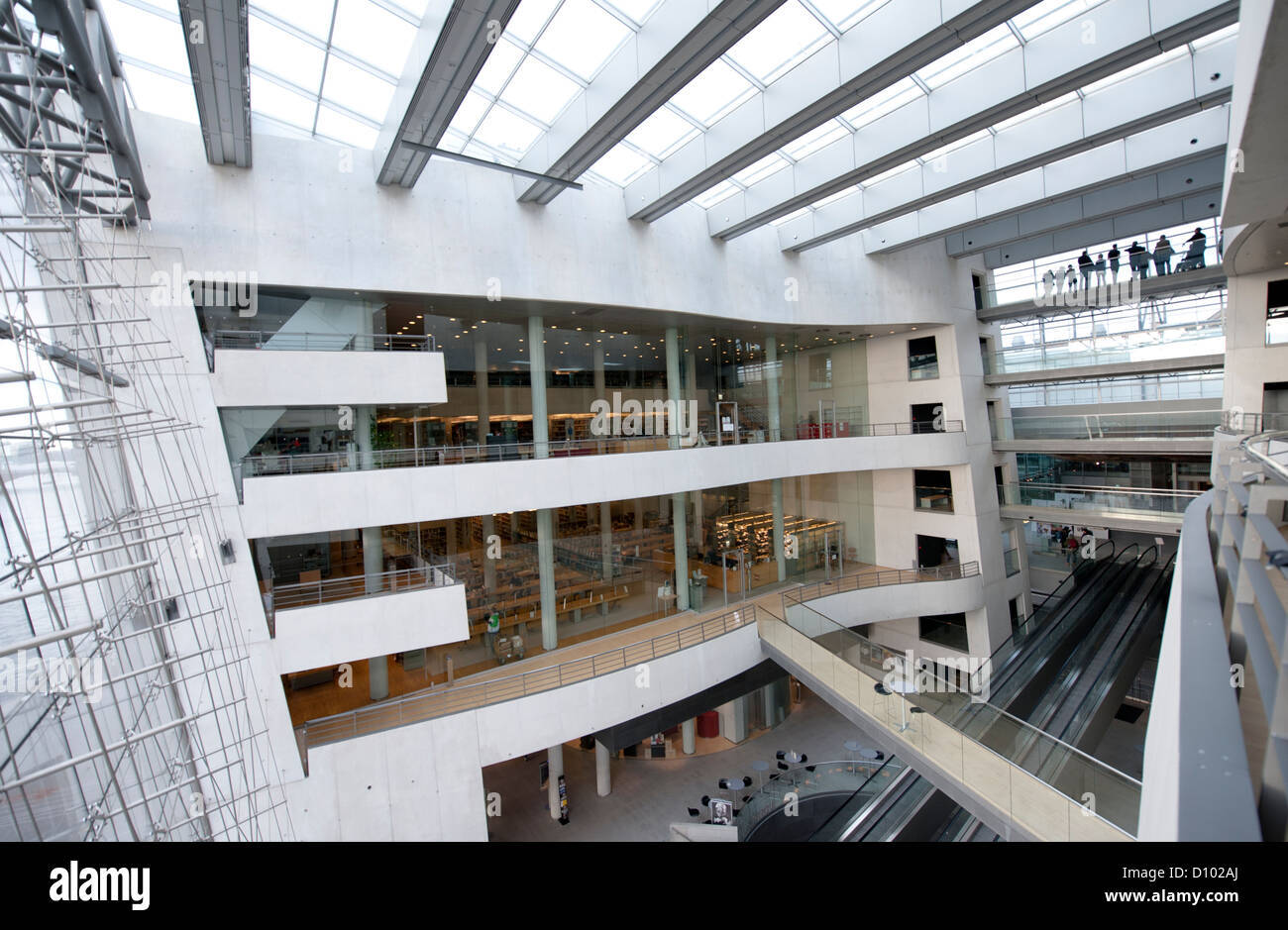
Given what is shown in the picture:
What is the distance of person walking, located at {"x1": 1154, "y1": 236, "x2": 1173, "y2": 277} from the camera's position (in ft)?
44.0

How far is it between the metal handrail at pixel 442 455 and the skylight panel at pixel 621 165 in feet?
15.7

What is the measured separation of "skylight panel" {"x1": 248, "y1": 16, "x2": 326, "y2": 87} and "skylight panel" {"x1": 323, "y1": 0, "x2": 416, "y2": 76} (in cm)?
42

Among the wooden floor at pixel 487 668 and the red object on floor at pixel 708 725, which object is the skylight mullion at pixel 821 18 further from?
the red object on floor at pixel 708 725

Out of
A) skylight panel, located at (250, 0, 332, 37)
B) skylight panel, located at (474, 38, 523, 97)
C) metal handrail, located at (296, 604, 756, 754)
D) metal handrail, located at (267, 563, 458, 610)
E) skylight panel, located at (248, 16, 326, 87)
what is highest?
skylight panel, located at (250, 0, 332, 37)

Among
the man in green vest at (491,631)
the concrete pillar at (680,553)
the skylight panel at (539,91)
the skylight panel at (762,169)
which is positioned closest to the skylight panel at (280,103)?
the skylight panel at (539,91)

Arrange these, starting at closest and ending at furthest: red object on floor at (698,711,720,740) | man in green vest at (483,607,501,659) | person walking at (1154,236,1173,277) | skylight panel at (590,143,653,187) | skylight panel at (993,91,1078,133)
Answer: skylight panel at (993,91,1078,133) < skylight panel at (590,143,653,187) < man in green vest at (483,607,501,659) < person walking at (1154,236,1173,277) < red object on floor at (698,711,720,740)

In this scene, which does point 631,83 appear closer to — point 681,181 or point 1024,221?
point 681,181

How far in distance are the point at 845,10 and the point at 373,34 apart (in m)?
5.54

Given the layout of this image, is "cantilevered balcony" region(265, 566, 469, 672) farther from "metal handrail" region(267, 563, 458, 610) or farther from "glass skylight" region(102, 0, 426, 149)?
"glass skylight" region(102, 0, 426, 149)

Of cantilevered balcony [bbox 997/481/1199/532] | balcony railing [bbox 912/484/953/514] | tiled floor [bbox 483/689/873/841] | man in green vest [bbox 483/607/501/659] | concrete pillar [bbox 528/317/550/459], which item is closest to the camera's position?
man in green vest [bbox 483/607/501/659]

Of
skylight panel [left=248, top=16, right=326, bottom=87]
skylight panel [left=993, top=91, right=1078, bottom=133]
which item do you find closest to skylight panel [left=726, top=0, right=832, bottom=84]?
skylight panel [left=993, top=91, right=1078, bottom=133]
